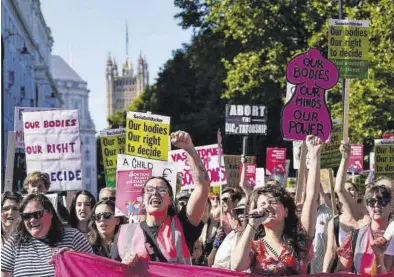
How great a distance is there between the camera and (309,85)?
31.3 feet

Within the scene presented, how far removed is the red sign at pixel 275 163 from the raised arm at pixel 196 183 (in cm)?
1345

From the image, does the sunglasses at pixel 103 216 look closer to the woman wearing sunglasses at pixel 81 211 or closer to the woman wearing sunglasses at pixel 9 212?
the woman wearing sunglasses at pixel 9 212

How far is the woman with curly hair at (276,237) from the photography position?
19.9ft

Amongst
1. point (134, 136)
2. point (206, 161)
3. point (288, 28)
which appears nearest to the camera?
point (134, 136)

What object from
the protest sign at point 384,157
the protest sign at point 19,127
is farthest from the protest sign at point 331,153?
the protest sign at point 19,127

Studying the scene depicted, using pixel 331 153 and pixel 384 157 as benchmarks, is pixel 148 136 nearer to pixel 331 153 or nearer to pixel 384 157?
pixel 331 153

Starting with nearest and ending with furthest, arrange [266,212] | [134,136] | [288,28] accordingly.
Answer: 1. [266,212]
2. [134,136]
3. [288,28]

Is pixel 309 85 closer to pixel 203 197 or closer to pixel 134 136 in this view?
pixel 134 136

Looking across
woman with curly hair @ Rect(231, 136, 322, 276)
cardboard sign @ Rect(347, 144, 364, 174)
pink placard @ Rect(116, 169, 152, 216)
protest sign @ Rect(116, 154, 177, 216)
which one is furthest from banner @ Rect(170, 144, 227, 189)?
woman with curly hair @ Rect(231, 136, 322, 276)

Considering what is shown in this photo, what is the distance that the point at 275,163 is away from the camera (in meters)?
20.0

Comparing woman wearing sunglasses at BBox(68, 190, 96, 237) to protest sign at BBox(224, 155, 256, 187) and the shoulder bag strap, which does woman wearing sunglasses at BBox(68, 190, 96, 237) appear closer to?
the shoulder bag strap

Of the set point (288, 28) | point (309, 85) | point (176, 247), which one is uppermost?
point (288, 28)

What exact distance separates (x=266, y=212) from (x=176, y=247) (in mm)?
554

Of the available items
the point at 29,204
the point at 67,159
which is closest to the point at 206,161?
the point at 67,159
